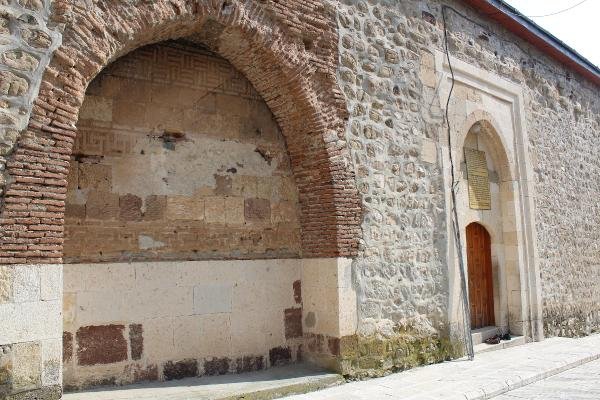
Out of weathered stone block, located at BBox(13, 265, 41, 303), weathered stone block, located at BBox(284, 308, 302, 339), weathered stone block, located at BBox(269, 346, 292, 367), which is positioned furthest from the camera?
weathered stone block, located at BBox(284, 308, 302, 339)

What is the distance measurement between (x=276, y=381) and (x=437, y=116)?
377cm

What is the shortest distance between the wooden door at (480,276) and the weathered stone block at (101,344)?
490cm

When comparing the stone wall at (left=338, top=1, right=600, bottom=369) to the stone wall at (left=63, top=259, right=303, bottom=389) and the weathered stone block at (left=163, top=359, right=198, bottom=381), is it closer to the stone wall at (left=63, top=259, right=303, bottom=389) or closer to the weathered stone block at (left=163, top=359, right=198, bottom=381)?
the stone wall at (left=63, top=259, right=303, bottom=389)

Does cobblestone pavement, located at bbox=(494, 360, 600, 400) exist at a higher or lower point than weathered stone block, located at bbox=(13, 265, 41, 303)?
lower

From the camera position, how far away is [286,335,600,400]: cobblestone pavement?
16.0 feet

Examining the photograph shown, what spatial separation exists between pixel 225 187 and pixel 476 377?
3.15 meters

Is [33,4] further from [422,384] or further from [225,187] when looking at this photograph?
[422,384]

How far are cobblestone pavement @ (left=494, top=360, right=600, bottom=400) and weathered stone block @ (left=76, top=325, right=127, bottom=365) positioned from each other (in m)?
3.38

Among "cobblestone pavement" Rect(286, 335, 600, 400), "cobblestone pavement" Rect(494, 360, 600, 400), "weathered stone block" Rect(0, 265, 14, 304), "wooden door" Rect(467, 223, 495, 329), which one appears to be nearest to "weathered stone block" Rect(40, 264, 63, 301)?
"weathered stone block" Rect(0, 265, 14, 304)

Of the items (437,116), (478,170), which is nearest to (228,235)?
(437,116)

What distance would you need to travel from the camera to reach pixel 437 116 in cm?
684

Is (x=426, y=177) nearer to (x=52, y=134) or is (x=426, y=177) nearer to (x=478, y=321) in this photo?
(x=478, y=321)

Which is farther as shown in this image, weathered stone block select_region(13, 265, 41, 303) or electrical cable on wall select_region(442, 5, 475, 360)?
electrical cable on wall select_region(442, 5, 475, 360)

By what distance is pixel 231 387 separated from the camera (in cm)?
469
